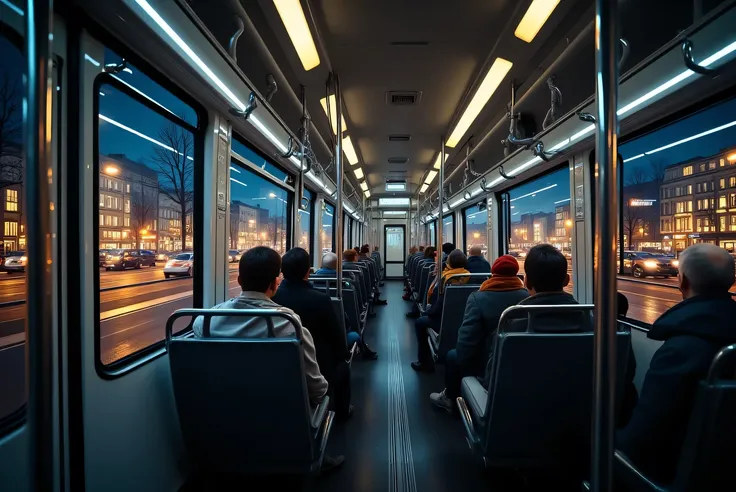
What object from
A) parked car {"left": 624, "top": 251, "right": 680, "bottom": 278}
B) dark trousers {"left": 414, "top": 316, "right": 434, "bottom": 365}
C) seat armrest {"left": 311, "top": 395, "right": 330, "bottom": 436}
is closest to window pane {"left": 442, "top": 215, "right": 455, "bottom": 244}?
dark trousers {"left": 414, "top": 316, "right": 434, "bottom": 365}

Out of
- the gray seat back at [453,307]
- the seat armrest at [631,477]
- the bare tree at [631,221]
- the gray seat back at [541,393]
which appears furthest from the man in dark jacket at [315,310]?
the bare tree at [631,221]

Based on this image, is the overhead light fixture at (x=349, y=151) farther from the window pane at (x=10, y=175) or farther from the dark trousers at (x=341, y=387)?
the window pane at (x=10, y=175)

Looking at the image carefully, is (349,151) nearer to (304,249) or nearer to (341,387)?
(304,249)

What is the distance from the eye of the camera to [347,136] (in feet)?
17.8

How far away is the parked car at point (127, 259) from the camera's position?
5.59ft

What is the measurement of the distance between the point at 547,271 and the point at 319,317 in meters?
1.30

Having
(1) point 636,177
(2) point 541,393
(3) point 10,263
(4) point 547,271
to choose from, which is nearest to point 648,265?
(1) point 636,177

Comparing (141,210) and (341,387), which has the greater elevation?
(141,210)

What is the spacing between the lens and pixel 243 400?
1.55 m

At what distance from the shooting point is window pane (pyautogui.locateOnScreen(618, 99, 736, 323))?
2152 mm

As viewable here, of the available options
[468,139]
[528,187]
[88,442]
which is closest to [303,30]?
[88,442]

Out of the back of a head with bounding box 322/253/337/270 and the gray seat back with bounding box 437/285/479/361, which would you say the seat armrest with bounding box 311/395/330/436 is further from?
the back of a head with bounding box 322/253/337/270

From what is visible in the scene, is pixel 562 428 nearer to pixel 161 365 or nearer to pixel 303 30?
pixel 161 365

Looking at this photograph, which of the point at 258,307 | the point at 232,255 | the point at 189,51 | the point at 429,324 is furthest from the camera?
the point at 429,324
